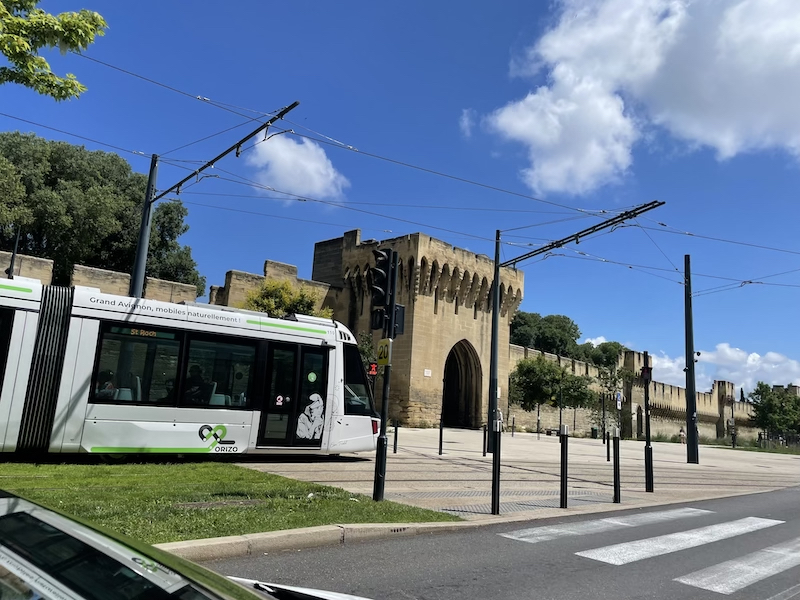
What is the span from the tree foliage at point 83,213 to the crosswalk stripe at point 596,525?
109ft

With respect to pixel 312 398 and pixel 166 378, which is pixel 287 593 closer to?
pixel 166 378

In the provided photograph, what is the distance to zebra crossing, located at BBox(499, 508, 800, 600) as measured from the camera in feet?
18.7

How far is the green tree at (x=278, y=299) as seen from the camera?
31.9 meters

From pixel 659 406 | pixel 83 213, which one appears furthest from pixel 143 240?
pixel 659 406

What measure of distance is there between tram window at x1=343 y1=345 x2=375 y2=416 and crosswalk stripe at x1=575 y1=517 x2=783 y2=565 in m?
7.07

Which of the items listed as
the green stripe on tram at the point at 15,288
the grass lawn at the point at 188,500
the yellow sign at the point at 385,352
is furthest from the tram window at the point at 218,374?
the yellow sign at the point at 385,352

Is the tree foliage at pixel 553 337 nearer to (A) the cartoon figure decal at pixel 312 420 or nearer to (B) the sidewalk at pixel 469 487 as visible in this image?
(B) the sidewalk at pixel 469 487

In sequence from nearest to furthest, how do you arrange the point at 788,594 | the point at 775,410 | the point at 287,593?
the point at 287,593 → the point at 788,594 → the point at 775,410

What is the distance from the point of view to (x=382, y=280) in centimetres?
918

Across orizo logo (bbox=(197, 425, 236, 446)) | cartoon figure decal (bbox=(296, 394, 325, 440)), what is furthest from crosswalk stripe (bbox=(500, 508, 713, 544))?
orizo logo (bbox=(197, 425, 236, 446))

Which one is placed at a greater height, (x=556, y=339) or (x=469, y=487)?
(x=556, y=339)

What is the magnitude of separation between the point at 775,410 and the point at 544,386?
3810 cm

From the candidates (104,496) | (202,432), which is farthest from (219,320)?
(104,496)

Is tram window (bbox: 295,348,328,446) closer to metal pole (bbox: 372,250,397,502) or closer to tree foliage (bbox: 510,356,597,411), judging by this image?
metal pole (bbox: 372,250,397,502)
